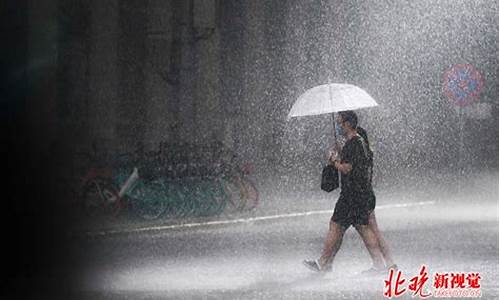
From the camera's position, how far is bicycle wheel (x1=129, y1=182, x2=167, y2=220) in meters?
17.0

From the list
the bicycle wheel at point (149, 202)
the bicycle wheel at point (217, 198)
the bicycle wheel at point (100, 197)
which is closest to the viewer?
the bicycle wheel at point (149, 202)

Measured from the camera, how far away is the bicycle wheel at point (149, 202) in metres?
17.0

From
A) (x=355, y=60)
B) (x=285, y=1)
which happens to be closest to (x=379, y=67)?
(x=355, y=60)

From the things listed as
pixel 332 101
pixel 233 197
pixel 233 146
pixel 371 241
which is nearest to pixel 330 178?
pixel 332 101

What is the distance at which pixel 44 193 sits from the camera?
2508 centimetres

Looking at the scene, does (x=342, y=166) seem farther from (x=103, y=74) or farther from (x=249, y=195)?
(x=103, y=74)

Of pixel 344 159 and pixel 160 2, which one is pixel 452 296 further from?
pixel 160 2

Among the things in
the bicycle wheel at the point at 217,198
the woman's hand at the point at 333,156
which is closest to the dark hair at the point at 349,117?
the woman's hand at the point at 333,156

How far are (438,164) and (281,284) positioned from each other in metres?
28.5

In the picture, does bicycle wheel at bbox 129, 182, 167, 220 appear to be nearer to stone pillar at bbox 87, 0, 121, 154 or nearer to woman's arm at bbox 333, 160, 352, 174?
woman's arm at bbox 333, 160, 352, 174

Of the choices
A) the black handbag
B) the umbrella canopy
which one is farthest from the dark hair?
the black handbag

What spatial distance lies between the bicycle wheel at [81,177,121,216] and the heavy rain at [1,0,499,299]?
0.03 m

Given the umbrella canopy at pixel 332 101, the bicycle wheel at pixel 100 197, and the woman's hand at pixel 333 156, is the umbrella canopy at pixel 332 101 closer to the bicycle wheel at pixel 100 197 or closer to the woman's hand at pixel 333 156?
the woman's hand at pixel 333 156

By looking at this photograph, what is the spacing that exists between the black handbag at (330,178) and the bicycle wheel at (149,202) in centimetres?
747
